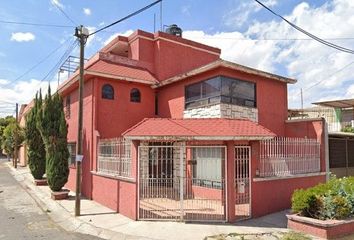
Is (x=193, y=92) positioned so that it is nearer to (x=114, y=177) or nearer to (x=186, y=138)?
(x=186, y=138)

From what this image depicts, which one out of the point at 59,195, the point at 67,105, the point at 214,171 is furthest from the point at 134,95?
the point at 214,171

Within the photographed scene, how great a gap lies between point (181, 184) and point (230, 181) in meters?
1.53

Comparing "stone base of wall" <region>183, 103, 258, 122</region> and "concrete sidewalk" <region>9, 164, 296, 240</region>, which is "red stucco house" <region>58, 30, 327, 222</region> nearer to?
"stone base of wall" <region>183, 103, 258, 122</region>

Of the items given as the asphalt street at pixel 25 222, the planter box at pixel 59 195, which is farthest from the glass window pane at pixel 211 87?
the planter box at pixel 59 195

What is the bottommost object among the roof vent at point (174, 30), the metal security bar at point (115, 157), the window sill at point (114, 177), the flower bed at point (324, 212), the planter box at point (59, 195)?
the planter box at point (59, 195)

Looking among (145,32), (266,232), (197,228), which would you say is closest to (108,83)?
(145,32)

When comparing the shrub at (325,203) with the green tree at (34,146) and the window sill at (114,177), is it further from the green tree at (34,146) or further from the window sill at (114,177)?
the green tree at (34,146)

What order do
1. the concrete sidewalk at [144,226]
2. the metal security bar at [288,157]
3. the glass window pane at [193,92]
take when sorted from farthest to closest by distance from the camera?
1. the glass window pane at [193,92]
2. the metal security bar at [288,157]
3. the concrete sidewalk at [144,226]

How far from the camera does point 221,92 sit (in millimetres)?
13195

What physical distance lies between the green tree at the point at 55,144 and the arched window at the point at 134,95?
3.43 metres

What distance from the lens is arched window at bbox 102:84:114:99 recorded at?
49.6 ft

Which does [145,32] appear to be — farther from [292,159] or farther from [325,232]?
[325,232]

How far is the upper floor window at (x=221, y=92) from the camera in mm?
13328

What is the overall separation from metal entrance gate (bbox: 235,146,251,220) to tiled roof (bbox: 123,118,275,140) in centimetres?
63
